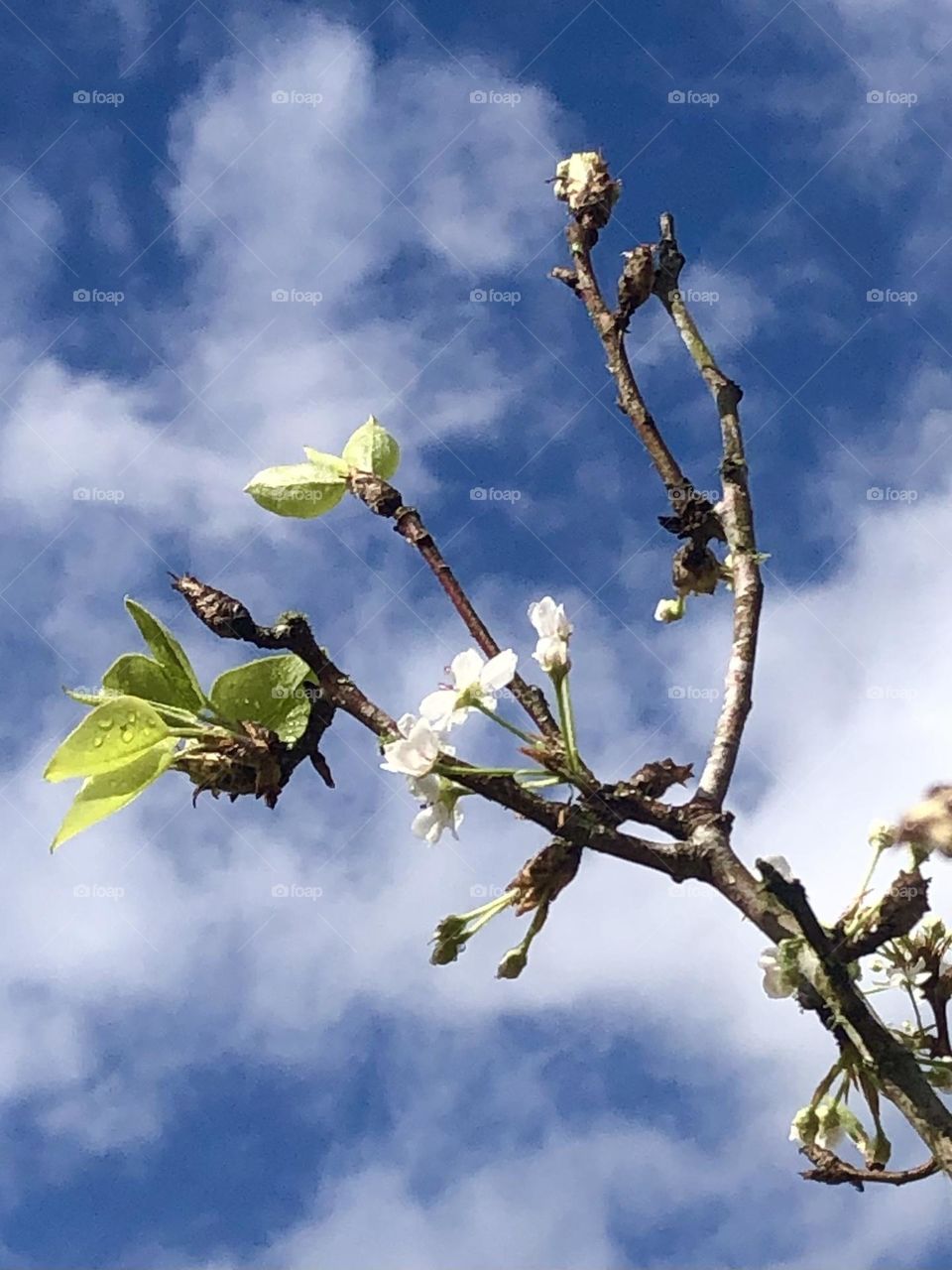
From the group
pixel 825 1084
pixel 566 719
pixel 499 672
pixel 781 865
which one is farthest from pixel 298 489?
pixel 825 1084

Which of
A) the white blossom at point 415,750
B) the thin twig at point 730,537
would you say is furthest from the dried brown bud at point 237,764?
the thin twig at point 730,537

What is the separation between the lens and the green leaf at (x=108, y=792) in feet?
3.87

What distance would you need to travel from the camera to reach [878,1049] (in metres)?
1.04

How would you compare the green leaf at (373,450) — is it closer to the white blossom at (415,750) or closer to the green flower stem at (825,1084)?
the white blossom at (415,750)

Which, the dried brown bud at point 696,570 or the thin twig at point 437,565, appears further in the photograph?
the dried brown bud at point 696,570

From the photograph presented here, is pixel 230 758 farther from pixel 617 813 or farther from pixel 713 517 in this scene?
pixel 713 517

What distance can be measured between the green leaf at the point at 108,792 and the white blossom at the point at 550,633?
0.38 meters

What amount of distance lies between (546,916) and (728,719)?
0.29 metres

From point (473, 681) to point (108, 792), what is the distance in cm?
37

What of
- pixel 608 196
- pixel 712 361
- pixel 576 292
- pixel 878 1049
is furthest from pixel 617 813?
pixel 608 196

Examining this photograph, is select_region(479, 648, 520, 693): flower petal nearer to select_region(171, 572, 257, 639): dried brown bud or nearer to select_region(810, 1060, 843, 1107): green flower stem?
select_region(171, 572, 257, 639): dried brown bud

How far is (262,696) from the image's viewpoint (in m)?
1.28

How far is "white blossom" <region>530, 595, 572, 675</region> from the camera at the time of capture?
3.89 feet

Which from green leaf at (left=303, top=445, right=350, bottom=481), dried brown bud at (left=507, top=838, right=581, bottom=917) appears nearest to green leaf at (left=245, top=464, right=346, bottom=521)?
green leaf at (left=303, top=445, right=350, bottom=481)
